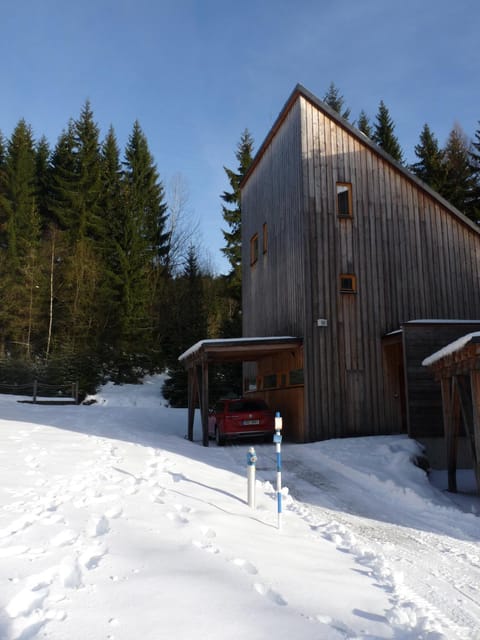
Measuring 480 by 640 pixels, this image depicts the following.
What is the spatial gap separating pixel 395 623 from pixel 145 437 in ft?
37.7

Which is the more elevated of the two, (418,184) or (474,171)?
(474,171)

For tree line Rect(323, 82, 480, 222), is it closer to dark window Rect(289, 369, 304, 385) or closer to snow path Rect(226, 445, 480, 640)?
dark window Rect(289, 369, 304, 385)

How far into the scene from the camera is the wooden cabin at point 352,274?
49.6 ft

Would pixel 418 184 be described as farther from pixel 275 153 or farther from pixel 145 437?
pixel 145 437

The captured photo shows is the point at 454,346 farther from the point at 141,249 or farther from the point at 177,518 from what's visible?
the point at 141,249

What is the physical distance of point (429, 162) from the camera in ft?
122

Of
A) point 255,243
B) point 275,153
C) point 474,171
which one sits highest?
point 474,171

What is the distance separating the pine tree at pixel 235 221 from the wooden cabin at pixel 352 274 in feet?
64.2

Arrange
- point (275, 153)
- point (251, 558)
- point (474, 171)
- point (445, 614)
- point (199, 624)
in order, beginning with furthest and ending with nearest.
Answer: point (474, 171), point (275, 153), point (251, 558), point (445, 614), point (199, 624)

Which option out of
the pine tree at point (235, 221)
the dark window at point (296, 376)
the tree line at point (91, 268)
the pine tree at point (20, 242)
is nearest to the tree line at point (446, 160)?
the pine tree at point (235, 221)

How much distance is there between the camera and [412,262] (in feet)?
55.1

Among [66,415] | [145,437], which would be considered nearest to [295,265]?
[145,437]

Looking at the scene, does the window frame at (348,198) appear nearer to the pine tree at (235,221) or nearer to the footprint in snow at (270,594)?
the footprint in snow at (270,594)

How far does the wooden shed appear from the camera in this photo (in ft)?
28.4
